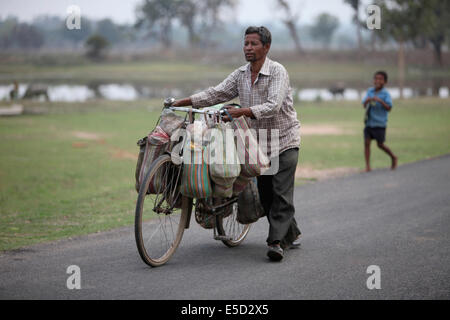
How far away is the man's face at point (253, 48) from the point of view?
550 cm

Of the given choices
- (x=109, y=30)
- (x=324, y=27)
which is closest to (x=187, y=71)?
(x=109, y=30)

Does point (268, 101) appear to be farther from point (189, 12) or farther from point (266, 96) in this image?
point (189, 12)

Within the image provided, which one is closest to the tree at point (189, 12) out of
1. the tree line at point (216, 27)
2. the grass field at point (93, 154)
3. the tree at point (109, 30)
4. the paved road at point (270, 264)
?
the tree line at point (216, 27)

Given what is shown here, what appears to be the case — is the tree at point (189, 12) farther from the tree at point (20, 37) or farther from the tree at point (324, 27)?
the tree at point (324, 27)

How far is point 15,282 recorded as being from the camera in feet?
16.3

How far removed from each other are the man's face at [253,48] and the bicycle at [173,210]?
60cm

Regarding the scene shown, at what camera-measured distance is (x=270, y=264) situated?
5629 millimetres

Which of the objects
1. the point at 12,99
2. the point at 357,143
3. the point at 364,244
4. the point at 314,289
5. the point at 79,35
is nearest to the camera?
the point at 314,289

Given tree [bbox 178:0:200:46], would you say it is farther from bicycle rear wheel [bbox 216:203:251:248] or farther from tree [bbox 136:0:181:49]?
bicycle rear wheel [bbox 216:203:251:248]

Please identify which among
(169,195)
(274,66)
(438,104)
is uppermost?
(274,66)

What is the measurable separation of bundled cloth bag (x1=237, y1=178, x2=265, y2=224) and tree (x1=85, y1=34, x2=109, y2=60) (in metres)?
76.6

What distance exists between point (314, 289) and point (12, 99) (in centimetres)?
2766
